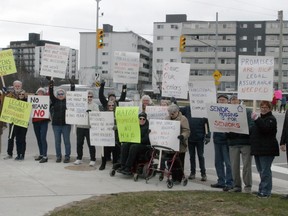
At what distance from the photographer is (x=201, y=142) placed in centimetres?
975

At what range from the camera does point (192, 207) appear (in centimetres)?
694

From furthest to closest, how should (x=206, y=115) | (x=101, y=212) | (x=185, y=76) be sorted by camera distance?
(x=185, y=76) < (x=206, y=115) < (x=101, y=212)

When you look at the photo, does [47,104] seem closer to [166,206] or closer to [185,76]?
[185,76]

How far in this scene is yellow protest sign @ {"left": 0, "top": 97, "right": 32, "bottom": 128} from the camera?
38.2ft

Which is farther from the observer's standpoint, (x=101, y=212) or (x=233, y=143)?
(x=233, y=143)

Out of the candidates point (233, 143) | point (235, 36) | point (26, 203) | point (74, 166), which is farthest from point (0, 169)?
point (235, 36)

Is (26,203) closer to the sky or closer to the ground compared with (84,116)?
closer to the ground

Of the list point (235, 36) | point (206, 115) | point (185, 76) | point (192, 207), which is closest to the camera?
point (192, 207)

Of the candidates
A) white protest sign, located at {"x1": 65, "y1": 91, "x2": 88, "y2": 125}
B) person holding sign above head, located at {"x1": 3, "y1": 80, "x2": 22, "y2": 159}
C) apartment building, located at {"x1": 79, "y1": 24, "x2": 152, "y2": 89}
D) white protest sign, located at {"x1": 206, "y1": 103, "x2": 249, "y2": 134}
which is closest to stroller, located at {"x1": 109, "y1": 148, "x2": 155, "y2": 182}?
white protest sign, located at {"x1": 206, "y1": 103, "x2": 249, "y2": 134}

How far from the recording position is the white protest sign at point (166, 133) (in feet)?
29.7

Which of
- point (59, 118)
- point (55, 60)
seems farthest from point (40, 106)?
point (55, 60)

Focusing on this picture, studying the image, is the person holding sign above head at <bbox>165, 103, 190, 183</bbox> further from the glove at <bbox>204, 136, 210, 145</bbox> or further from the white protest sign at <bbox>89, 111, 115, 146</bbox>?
the white protest sign at <bbox>89, 111, 115, 146</bbox>

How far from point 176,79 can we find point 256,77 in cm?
270

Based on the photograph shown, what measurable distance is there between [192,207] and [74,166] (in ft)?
15.0
